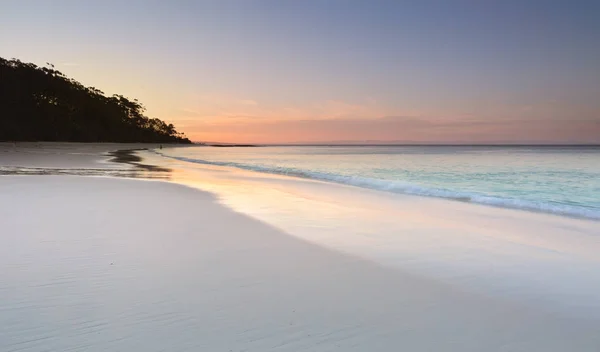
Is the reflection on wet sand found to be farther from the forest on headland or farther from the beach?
the forest on headland

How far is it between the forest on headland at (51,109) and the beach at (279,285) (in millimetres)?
84182

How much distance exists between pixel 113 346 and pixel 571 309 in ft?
10.4

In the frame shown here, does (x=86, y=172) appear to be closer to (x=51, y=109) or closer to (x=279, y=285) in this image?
(x=279, y=285)

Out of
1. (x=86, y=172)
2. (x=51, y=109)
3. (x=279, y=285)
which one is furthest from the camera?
(x=51, y=109)

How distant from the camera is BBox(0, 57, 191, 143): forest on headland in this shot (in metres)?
Answer: 77.8

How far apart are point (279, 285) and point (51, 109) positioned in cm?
9923

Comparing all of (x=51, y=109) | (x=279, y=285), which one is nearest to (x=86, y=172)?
(x=279, y=285)

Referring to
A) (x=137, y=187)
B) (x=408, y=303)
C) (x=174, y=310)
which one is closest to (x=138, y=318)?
(x=174, y=310)

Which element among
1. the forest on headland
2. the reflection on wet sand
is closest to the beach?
the reflection on wet sand

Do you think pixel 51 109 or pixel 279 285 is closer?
pixel 279 285

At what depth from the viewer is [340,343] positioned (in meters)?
2.54

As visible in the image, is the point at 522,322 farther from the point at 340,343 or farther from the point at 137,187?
the point at 137,187

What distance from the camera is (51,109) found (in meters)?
87.9

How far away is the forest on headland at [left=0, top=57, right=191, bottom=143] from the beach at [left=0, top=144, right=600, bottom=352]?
8418cm
